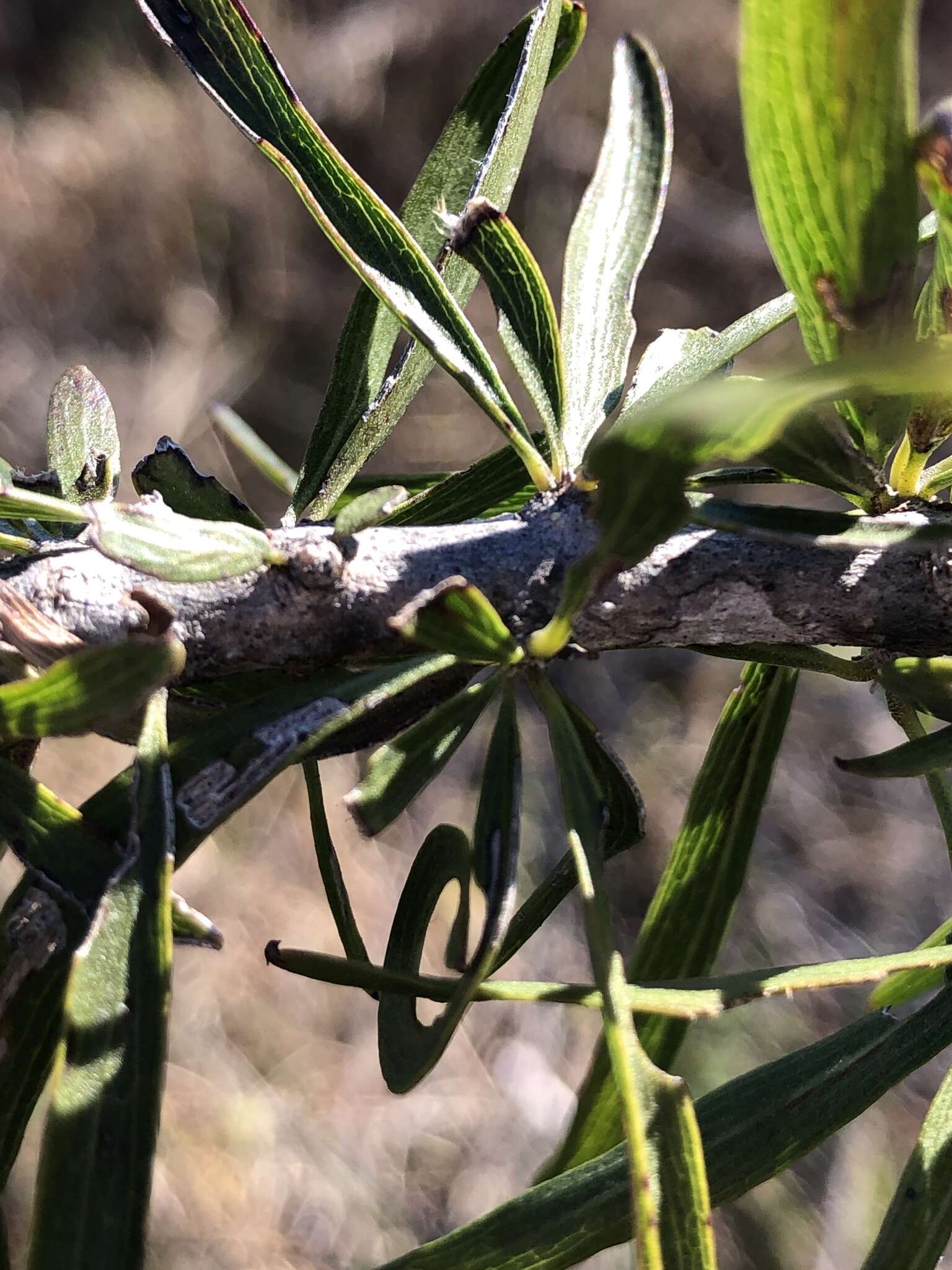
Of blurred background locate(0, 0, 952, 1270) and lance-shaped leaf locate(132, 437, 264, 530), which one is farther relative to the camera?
blurred background locate(0, 0, 952, 1270)

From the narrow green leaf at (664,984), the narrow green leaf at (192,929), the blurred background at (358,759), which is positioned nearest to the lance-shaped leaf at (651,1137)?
the narrow green leaf at (664,984)

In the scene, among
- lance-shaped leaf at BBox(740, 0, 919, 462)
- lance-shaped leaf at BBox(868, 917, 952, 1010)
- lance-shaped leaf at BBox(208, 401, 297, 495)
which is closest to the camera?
lance-shaped leaf at BBox(740, 0, 919, 462)

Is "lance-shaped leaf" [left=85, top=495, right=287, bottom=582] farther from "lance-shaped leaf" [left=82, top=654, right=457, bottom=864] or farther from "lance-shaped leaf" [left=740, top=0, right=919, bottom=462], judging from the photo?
"lance-shaped leaf" [left=740, top=0, right=919, bottom=462]

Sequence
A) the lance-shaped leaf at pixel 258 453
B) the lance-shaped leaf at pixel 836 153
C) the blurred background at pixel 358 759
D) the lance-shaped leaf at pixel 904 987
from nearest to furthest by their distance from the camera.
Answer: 1. the lance-shaped leaf at pixel 836 153
2. the lance-shaped leaf at pixel 904 987
3. the lance-shaped leaf at pixel 258 453
4. the blurred background at pixel 358 759

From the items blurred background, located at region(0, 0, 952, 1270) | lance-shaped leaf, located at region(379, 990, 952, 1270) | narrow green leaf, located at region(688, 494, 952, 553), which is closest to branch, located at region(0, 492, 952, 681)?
narrow green leaf, located at region(688, 494, 952, 553)

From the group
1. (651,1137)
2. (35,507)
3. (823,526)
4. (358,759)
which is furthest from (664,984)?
(358,759)

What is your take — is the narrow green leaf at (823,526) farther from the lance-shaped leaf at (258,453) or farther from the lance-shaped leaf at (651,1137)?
the lance-shaped leaf at (258,453)

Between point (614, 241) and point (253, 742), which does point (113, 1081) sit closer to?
point (253, 742)
